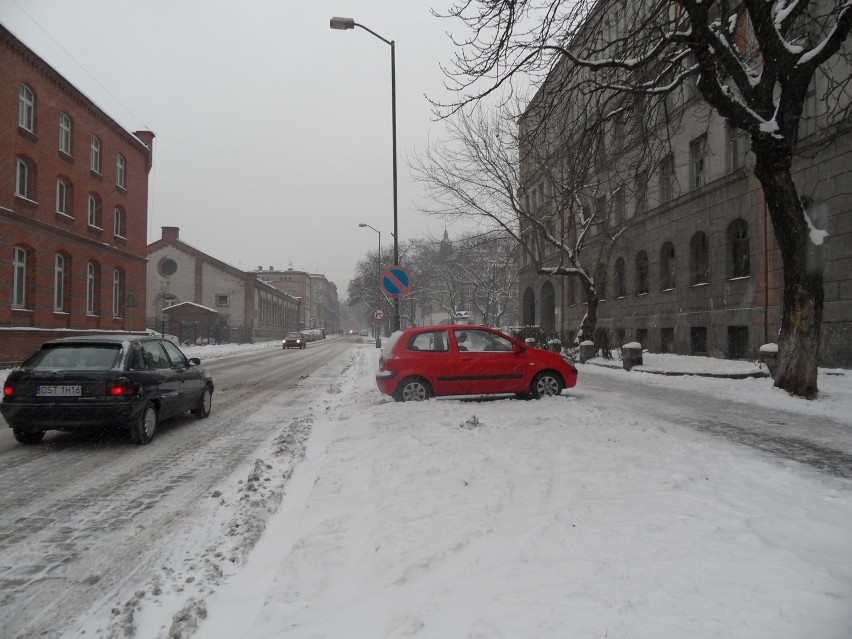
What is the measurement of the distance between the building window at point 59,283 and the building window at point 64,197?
2.00 m

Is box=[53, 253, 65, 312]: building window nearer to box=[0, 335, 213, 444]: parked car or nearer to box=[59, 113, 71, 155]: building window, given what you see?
box=[59, 113, 71, 155]: building window

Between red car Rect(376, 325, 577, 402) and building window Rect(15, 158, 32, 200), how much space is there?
1886cm

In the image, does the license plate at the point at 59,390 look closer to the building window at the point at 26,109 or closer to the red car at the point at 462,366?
the red car at the point at 462,366

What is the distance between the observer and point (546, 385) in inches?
400

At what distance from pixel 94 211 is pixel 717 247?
27436mm

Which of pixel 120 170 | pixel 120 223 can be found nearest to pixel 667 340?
pixel 120 223

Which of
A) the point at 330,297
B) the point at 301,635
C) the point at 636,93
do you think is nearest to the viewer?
the point at 301,635

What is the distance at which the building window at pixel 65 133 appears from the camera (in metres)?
22.9

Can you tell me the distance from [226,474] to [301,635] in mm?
3346

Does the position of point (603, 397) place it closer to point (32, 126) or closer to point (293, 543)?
point (293, 543)

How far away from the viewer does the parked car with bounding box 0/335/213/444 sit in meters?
6.42

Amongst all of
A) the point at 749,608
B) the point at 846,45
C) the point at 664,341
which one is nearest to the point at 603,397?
the point at 749,608

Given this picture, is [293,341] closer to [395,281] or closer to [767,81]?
[395,281]

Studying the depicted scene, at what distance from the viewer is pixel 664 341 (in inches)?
890
